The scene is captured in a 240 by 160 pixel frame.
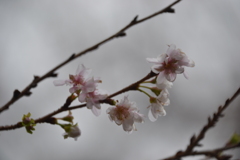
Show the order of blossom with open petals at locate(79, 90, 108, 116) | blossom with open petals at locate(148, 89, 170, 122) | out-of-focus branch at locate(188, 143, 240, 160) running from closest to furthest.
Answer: out-of-focus branch at locate(188, 143, 240, 160)
blossom with open petals at locate(79, 90, 108, 116)
blossom with open petals at locate(148, 89, 170, 122)

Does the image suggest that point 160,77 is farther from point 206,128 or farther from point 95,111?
point 206,128

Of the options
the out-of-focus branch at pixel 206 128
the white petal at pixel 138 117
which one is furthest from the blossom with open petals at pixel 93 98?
the out-of-focus branch at pixel 206 128

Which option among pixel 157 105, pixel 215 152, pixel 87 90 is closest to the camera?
pixel 215 152

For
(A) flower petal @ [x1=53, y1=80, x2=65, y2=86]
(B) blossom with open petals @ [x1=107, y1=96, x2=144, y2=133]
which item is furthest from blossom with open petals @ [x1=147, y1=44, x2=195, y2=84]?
(A) flower petal @ [x1=53, y1=80, x2=65, y2=86]

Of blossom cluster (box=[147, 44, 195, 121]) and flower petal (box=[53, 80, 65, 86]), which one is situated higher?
flower petal (box=[53, 80, 65, 86])

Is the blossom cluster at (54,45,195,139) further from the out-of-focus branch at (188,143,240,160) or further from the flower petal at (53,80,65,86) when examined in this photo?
the out-of-focus branch at (188,143,240,160)

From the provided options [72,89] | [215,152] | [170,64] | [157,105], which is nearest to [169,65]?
[170,64]

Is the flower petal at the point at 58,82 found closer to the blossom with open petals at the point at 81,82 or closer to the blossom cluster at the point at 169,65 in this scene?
the blossom with open petals at the point at 81,82
